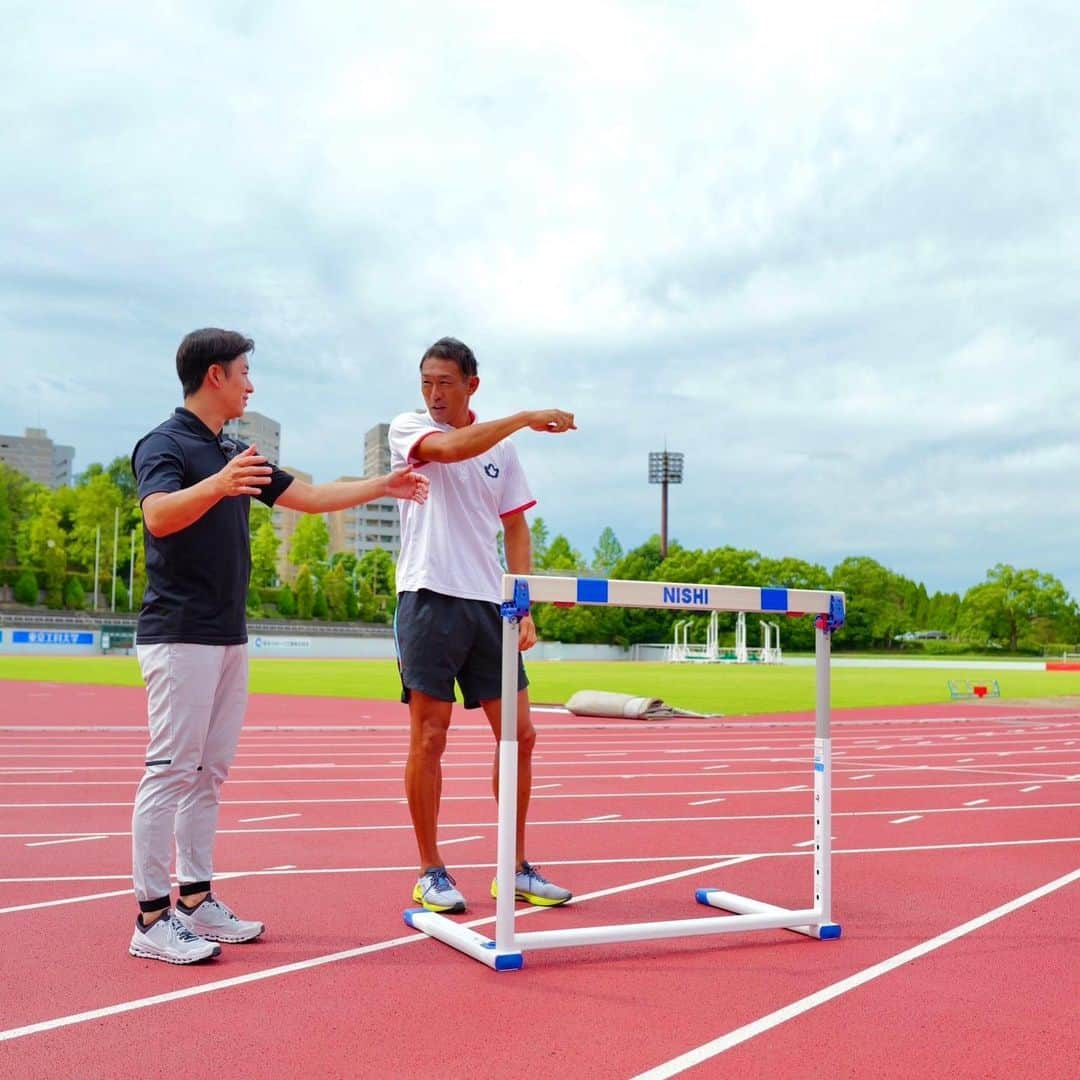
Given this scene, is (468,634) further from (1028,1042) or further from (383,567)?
(383,567)

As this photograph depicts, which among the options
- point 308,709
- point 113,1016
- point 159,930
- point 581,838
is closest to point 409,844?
point 581,838

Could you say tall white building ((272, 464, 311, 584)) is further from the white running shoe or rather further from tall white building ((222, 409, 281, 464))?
the white running shoe

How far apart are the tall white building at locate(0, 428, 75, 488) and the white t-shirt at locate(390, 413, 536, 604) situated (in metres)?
178

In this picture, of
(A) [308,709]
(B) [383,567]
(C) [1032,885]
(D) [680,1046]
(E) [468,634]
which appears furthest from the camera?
(B) [383,567]

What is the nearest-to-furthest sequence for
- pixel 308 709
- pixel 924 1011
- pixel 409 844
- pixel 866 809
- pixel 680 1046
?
pixel 680 1046
pixel 924 1011
pixel 409 844
pixel 866 809
pixel 308 709

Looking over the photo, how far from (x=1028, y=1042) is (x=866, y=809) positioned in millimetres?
5168

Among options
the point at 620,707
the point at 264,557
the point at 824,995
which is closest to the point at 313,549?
→ the point at 264,557

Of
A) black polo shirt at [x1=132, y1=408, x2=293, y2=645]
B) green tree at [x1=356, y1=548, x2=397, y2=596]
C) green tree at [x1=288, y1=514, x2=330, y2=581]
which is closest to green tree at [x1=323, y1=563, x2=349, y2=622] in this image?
green tree at [x1=288, y1=514, x2=330, y2=581]

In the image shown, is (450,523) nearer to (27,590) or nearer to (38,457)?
(27,590)

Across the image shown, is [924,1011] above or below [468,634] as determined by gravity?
below

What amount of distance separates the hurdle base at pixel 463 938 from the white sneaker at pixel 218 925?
591 millimetres

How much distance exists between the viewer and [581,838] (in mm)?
6844

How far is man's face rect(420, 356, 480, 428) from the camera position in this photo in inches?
193

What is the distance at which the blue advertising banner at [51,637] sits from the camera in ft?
182
